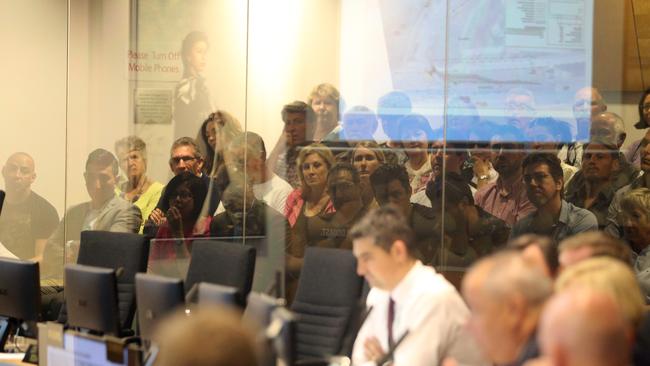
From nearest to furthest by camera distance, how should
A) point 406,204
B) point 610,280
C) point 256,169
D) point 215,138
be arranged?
1. point 610,280
2. point 406,204
3. point 256,169
4. point 215,138

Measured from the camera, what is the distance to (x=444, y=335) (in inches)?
187

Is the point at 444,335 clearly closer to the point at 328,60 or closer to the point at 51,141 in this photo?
the point at 328,60

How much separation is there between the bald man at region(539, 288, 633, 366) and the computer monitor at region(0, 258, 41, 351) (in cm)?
389

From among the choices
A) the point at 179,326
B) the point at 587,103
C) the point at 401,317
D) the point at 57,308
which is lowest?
the point at 57,308

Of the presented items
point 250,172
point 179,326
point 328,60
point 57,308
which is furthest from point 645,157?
point 179,326

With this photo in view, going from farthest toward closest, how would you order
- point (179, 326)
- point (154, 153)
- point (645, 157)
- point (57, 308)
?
point (154, 153), point (57, 308), point (645, 157), point (179, 326)

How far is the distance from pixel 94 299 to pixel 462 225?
10.6 ft

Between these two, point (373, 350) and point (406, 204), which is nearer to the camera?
point (373, 350)

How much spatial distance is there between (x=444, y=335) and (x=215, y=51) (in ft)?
15.5

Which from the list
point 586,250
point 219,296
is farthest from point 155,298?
point 586,250

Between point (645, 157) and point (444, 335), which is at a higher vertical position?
point (645, 157)

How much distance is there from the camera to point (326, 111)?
8.50 m

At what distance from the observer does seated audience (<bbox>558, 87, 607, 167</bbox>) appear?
792cm

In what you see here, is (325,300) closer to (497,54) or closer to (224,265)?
(224,265)
